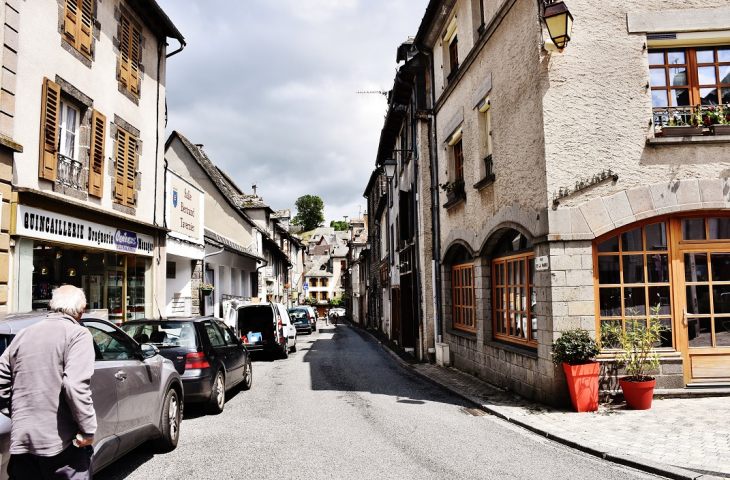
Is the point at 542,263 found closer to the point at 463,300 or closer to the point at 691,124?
the point at 691,124

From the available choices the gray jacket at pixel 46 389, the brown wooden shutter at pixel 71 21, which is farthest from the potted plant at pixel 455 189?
the gray jacket at pixel 46 389

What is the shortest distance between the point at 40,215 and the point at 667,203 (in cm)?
1003

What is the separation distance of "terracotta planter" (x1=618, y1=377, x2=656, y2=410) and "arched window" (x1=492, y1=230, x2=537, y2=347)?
6.12 feet

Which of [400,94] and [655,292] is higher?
[400,94]

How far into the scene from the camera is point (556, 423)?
7.46 metres

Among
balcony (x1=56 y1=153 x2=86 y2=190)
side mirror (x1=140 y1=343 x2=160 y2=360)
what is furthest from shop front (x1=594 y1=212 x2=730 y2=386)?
balcony (x1=56 y1=153 x2=86 y2=190)

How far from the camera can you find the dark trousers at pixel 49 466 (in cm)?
343

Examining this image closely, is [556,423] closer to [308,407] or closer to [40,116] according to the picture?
[308,407]

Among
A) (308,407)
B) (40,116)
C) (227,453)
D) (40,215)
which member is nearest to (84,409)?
(227,453)

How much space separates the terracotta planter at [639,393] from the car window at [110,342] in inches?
258

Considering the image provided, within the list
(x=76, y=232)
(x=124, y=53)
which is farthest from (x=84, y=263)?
(x=124, y=53)

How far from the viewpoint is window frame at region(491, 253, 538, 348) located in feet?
32.6

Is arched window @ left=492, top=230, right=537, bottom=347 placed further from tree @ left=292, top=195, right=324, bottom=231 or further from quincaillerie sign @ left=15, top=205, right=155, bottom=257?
tree @ left=292, top=195, right=324, bottom=231

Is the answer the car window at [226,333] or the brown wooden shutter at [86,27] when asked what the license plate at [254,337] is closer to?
the car window at [226,333]
